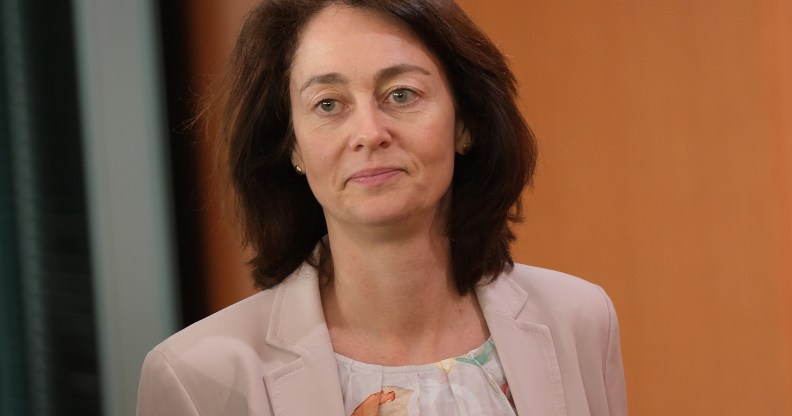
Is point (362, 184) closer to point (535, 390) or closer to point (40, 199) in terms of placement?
point (535, 390)

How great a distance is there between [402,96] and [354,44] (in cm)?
11

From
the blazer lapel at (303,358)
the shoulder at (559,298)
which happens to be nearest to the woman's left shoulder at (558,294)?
the shoulder at (559,298)

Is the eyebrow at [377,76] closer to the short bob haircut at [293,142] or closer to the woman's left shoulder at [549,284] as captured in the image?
the short bob haircut at [293,142]

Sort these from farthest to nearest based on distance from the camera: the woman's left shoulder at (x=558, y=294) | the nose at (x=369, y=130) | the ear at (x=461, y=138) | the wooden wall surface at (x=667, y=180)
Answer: the wooden wall surface at (x=667, y=180) < the woman's left shoulder at (x=558, y=294) < the ear at (x=461, y=138) < the nose at (x=369, y=130)

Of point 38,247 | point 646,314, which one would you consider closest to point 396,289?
point 38,247

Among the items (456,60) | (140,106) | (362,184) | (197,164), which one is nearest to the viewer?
(362,184)

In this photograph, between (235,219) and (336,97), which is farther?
(235,219)

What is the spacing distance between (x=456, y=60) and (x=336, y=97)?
0.23 meters

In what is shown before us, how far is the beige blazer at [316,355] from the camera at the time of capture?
68.6 inches

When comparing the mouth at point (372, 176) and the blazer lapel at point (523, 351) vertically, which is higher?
the mouth at point (372, 176)

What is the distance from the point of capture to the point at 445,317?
194 cm

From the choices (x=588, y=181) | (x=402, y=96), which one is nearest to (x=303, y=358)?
(x=402, y=96)

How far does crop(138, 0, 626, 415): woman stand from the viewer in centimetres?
174

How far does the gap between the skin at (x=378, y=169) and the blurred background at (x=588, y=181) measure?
2.07 feet
